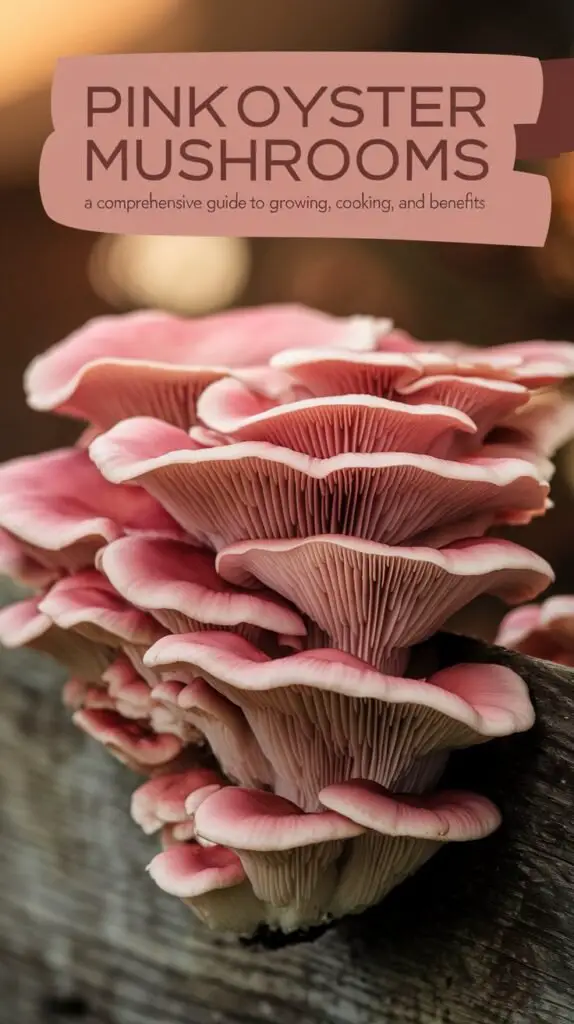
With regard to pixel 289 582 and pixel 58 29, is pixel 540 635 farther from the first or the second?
pixel 58 29

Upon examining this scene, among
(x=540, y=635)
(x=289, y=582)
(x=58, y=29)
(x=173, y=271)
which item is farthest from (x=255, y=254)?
(x=289, y=582)

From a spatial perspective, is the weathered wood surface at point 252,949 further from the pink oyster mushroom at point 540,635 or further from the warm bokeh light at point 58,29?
the warm bokeh light at point 58,29

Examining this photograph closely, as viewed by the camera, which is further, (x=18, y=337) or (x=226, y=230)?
(x=18, y=337)

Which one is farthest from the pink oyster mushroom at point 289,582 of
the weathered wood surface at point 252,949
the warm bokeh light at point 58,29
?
the warm bokeh light at point 58,29

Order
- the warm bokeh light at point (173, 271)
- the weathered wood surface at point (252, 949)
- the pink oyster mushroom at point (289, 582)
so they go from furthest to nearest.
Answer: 1. the warm bokeh light at point (173, 271)
2. the weathered wood surface at point (252, 949)
3. the pink oyster mushroom at point (289, 582)

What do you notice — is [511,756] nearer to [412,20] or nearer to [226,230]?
[226,230]

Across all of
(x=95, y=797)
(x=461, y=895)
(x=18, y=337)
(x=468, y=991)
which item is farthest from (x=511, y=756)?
(x=18, y=337)
